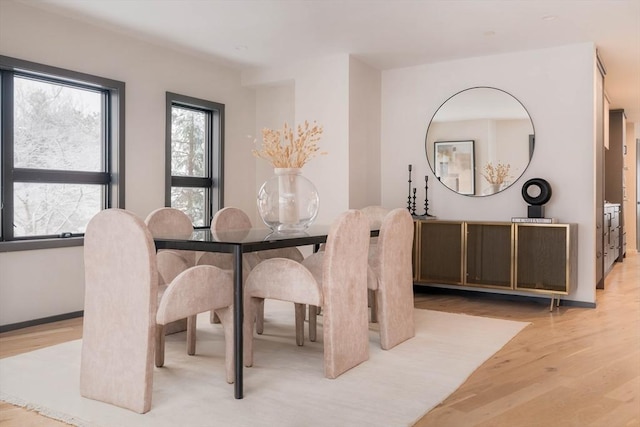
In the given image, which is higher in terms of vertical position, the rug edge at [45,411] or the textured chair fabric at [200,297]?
the textured chair fabric at [200,297]

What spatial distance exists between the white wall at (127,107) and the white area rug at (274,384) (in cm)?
85

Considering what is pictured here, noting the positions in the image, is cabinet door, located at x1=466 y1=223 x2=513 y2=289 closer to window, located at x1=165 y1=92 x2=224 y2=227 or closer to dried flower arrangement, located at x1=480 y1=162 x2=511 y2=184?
dried flower arrangement, located at x1=480 y1=162 x2=511 y2=184

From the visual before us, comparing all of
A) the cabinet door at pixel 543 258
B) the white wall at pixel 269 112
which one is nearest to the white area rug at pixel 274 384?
the cabinet door at pixel 543 258

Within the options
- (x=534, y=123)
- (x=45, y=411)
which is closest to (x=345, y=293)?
(x=45, y=411)

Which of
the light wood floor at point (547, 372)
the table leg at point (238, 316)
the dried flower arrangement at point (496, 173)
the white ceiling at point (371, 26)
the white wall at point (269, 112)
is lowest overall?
the light wood floor at point (547, 372)

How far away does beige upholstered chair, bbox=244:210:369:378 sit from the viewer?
2.61 m

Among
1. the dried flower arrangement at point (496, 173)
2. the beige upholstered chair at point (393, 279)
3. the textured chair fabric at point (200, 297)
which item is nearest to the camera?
the textured chair fabric at point (200, 297)

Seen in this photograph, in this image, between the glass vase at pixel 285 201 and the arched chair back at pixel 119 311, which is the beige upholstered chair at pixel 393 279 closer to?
the glass vase at pixel 285 201

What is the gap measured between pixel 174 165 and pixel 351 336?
315cm

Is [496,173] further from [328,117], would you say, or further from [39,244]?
[39,244]

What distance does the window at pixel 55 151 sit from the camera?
3.79 meters

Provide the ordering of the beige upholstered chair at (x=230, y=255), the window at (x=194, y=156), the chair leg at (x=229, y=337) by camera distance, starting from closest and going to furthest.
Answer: the chair leg at (x=229, y=337), the beige upholstered chair at (x=230, y=255), the window at (x=194, y=156)

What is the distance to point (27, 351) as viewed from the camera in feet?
10.3

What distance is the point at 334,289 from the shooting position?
2635 mm
